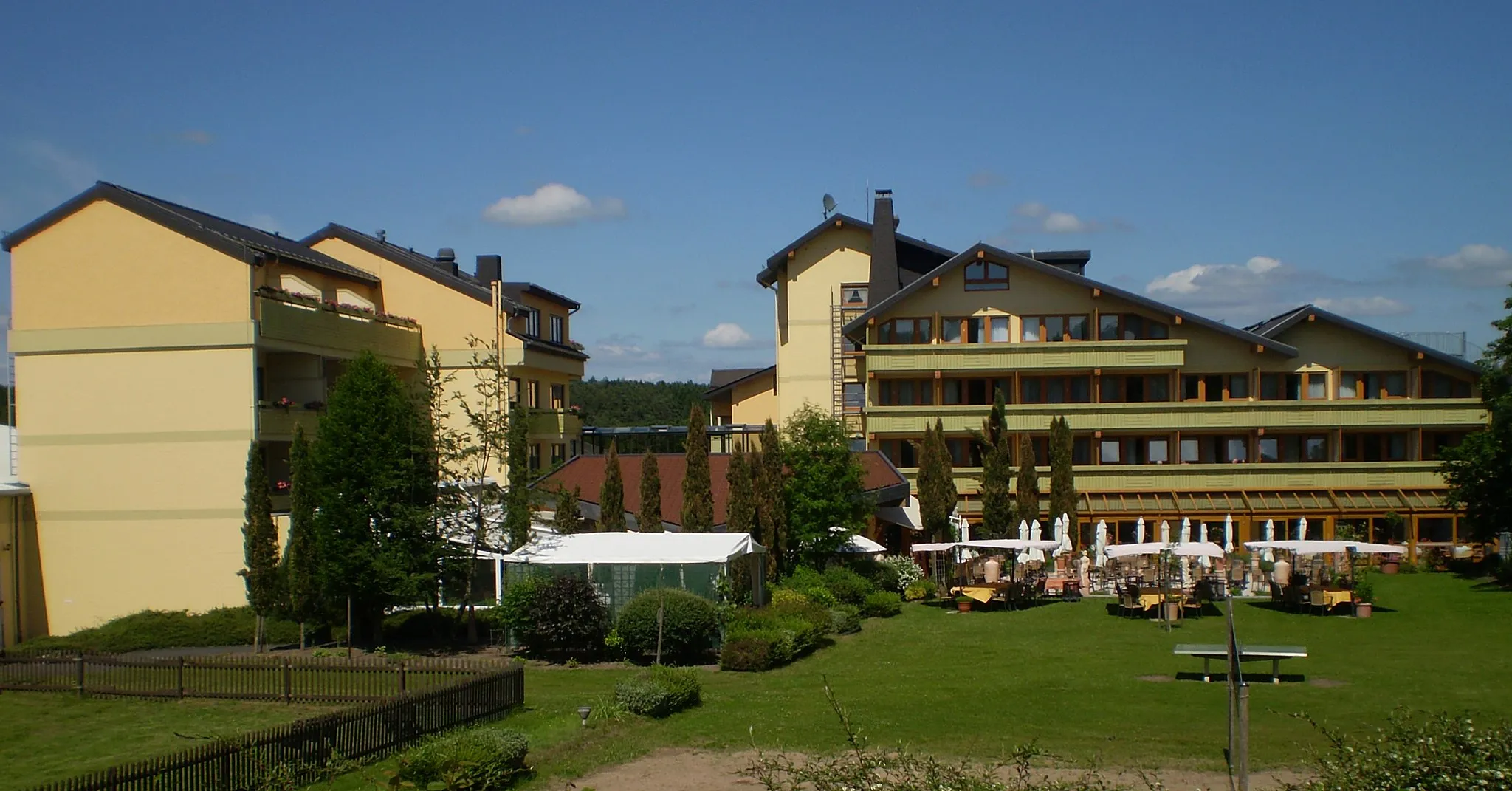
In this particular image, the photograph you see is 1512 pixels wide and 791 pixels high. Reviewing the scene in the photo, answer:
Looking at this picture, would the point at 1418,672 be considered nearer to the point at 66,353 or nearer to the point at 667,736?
the point at 667,736

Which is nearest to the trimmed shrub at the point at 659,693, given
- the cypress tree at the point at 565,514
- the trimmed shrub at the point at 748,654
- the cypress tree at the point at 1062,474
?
the trimmed shrub at the point at 748,654

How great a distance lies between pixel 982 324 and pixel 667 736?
35.9 meters

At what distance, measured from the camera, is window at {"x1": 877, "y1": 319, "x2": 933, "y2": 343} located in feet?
166

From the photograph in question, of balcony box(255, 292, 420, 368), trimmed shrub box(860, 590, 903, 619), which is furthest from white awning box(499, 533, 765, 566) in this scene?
balcony box(255, 292, 420, 368)

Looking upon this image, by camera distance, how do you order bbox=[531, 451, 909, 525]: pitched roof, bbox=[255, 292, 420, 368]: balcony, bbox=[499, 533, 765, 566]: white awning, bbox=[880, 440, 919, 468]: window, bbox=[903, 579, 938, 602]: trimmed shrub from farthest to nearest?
bbox=[880, 440, 919, 468]: window, bbox=[531, 451, 909, 525]: pitched roof, bbox=[903, 579, 938, 602]: trimmed shrub, bbox=[255, 292, 420, 368]: balcony, bbox=[499, 533, 765, 566]: white awning

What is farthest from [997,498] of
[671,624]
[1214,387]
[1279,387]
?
[671,624]

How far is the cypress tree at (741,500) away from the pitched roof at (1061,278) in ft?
62.6

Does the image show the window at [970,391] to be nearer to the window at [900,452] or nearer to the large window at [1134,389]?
the window at [900,452]

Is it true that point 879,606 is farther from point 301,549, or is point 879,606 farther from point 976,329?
point 976,329

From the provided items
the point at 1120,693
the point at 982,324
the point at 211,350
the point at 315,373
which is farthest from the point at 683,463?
the point at 1120,693

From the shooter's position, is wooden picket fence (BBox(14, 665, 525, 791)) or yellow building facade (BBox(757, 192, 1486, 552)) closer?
wooden picket fence (BBox(14, 665, 525, 791))

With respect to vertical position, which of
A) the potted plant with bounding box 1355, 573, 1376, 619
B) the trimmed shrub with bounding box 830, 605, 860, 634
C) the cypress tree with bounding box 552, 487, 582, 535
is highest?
the cypress tree with bounding box 552, 487, 582, 535

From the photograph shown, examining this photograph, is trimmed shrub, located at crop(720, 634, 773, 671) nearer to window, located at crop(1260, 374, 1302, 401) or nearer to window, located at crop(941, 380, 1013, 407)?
window, located at crop(941, 380, 1013, 407)

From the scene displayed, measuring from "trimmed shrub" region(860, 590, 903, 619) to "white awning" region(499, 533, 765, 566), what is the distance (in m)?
4.26
